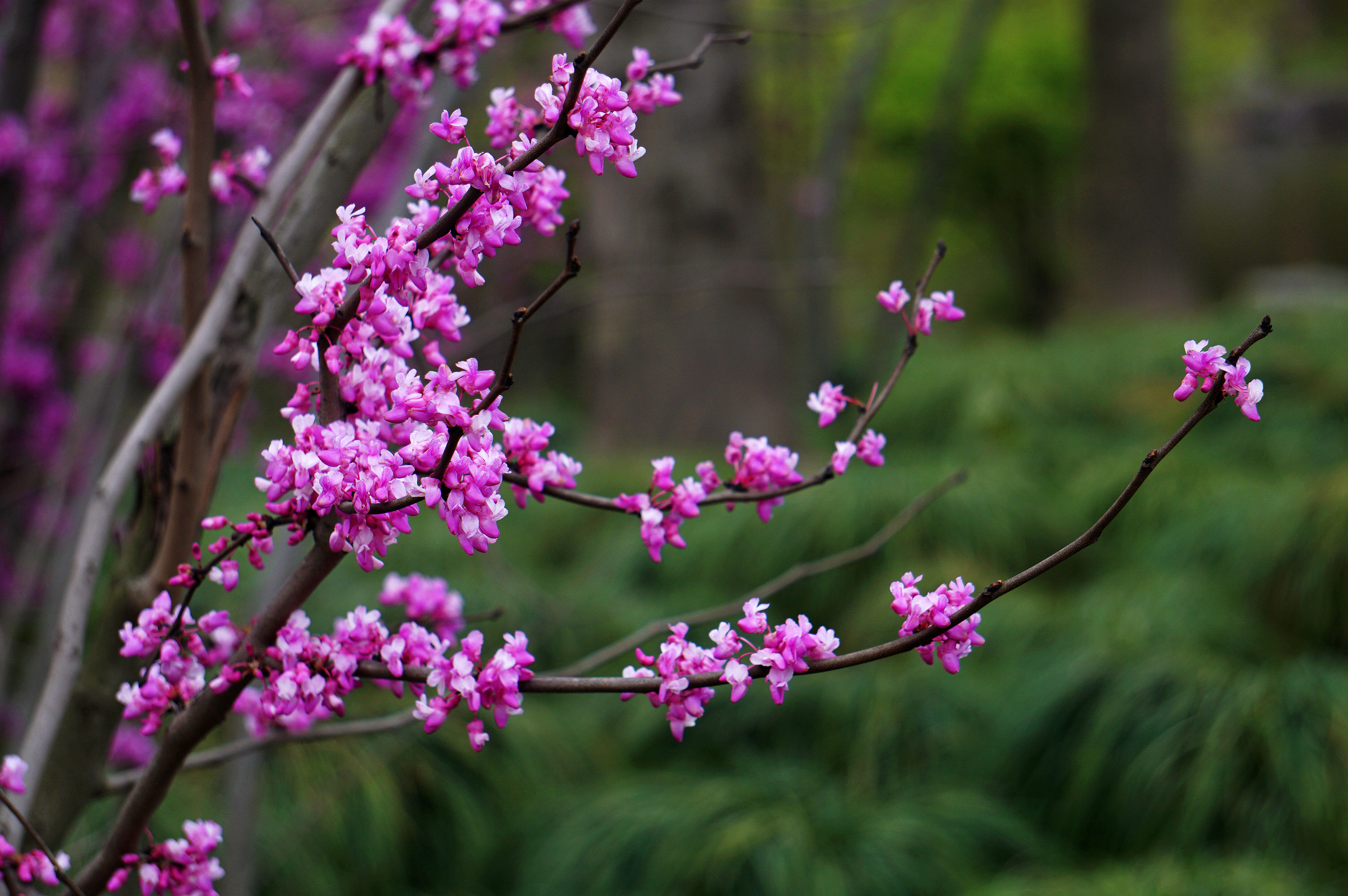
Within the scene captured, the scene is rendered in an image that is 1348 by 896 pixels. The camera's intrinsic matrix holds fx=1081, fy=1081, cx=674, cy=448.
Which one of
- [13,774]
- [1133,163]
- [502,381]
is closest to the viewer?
[502,381]

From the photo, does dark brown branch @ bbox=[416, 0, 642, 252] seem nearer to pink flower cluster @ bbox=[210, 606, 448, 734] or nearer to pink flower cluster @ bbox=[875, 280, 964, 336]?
pink flower cluster @ bbox=[210, 606, 448, 734]

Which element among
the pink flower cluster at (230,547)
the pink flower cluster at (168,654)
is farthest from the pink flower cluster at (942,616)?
the pink flower cluster at (168,654)

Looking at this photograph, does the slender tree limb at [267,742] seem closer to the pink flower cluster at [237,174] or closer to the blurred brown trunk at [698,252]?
the pink flower cluster at [237,174]

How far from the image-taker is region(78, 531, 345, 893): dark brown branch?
1028 millimetres

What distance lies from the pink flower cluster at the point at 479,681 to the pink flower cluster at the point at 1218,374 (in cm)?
63

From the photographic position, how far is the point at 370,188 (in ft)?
17.3

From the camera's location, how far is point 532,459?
117 centimetres

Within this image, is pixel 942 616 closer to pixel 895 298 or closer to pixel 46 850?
pixel 895 298

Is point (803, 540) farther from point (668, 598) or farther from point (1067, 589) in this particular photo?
point (1067, 589)

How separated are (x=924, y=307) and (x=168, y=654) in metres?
0.90

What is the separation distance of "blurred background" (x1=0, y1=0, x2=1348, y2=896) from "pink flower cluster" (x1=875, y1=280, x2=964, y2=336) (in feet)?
1.75

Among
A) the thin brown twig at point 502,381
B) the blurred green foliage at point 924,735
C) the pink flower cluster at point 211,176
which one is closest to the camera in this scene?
the thin brown twig at point 502,381

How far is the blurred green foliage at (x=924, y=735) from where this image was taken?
304cm

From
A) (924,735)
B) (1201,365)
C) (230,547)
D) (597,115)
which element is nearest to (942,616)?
(1201,365)
